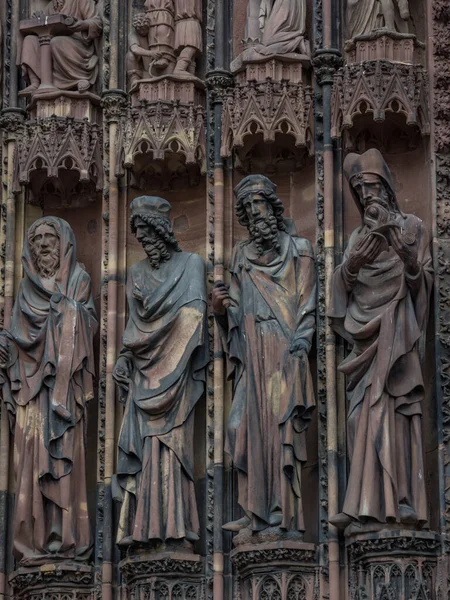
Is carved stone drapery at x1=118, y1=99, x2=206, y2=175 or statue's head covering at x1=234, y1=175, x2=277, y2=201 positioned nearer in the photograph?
statue's head covering at x1=234, y1=175, x2=277, y2=201

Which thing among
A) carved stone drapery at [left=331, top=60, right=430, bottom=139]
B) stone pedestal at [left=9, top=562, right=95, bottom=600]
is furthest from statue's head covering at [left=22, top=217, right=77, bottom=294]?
carved stone drapery at [left=331, top=60, right=430, bottom=139]

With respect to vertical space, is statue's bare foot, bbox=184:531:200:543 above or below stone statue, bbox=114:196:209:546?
below

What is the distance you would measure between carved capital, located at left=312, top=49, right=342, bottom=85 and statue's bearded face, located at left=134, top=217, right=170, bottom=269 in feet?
6.15

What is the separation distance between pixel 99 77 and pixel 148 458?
12.0 ft

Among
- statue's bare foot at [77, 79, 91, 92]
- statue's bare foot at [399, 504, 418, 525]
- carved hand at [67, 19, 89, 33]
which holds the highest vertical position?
carved hand at [67, 19, 89, 33]

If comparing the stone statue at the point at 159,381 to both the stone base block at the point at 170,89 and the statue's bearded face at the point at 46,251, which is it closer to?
the statue's bearded face at the point at 46,251

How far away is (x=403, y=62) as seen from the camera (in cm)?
1958

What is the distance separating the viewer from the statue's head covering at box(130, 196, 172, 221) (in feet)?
65.0

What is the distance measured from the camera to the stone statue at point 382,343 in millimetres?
18281

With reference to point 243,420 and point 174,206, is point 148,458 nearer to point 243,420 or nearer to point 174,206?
point 243,420

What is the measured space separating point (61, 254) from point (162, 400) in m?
1.73

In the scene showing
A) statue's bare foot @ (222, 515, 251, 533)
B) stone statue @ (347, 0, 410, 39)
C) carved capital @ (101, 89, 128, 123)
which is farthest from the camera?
carved capital @ (101, 89, 128, 123)

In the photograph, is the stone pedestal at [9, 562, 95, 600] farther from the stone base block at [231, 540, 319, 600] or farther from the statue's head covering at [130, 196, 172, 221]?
the statue's head covering at [130, 196, 172, 221]

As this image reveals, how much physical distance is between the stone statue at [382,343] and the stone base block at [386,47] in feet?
3.03
